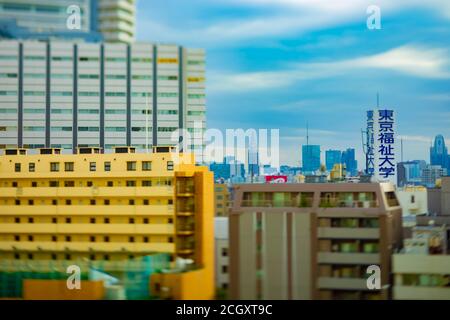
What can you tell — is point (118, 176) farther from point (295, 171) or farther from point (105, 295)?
point (295, 171)

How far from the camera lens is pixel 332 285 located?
4.27 meters

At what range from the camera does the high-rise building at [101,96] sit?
5117 mm

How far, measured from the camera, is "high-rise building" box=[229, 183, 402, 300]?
4.23 m

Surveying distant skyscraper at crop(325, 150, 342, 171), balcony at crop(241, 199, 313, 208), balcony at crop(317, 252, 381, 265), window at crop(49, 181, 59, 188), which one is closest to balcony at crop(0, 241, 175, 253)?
window at crop(49, 181, 59, 188)

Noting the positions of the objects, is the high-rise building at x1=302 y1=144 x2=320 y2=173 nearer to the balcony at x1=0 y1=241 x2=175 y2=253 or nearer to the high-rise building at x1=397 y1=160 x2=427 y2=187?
the high-rise building at x1=397 y1=160 x2=427 y2=187

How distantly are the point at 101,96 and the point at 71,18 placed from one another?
120 centimetres

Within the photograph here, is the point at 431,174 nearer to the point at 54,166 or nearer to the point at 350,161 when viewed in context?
the point at 350,161

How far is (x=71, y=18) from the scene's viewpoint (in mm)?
4422

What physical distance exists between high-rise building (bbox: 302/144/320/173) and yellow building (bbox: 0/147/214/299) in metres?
0.82

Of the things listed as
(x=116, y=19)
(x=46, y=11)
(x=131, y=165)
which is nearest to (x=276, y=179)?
(x=131, y=165)

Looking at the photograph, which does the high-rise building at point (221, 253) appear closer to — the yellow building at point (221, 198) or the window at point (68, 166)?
the yellow building at point (221, 198)

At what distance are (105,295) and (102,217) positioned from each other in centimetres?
91
